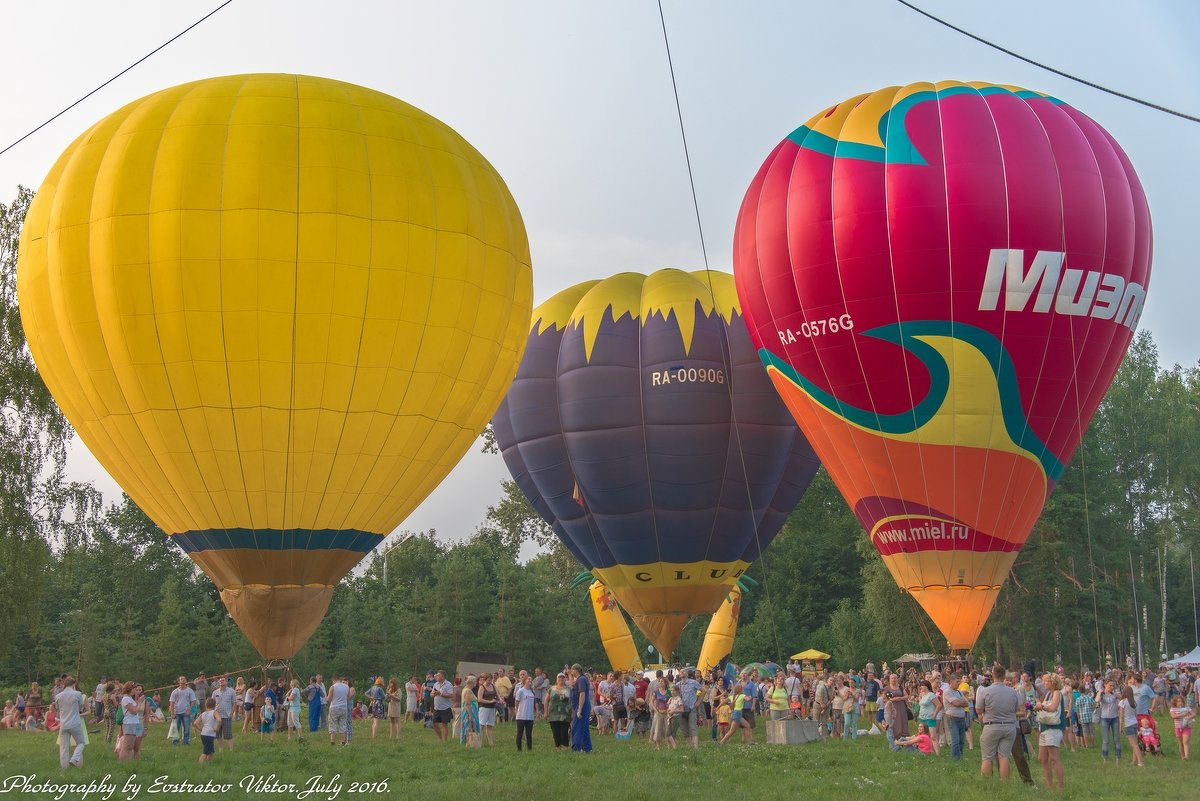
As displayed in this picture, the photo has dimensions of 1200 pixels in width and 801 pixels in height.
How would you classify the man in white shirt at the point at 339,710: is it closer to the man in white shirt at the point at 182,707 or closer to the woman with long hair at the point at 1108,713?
the man in white shirt at the point at 182,707

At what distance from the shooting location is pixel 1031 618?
34.2 metres

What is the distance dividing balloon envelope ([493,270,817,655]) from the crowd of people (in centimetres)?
478

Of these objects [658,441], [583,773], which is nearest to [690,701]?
[583,773]

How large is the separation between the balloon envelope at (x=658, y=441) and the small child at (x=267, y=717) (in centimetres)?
911

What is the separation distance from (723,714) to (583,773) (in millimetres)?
4930

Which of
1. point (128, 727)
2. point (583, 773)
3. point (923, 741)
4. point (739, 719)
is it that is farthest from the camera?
point (739, 719)

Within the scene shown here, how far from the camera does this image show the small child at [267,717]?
17.8 m

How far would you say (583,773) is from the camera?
12.2 m

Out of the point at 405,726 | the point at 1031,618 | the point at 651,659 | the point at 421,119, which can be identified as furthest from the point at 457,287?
the point at 651,659

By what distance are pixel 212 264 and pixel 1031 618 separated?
26630 mm

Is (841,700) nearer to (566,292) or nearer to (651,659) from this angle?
(566,292)

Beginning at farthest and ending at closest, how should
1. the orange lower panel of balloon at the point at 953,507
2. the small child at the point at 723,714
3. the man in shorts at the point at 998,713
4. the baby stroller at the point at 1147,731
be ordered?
1. the orange lower panel of balloon at the point at 953,507
2. the small child at the point at 723,714
3. the baby stroller at the point at 1147,731
4. the man in shorts at the point at 998,713

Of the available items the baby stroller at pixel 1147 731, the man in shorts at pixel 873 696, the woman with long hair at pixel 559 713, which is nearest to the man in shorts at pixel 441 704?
the woman with long hair at pixel 559 713

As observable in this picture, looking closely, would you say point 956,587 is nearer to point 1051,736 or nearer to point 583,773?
point 1051,736
